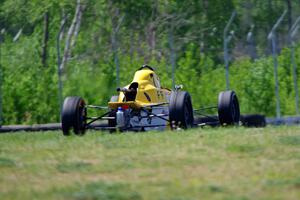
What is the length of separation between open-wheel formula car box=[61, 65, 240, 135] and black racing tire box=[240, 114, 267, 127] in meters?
2.93

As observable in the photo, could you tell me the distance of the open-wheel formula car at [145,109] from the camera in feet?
62.3

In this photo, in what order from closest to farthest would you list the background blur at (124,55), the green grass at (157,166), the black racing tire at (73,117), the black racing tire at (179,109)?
the green grass at (157,166), the black racing tire at (179,109), the black racing tire at (73,117), the background blur at (124,55)

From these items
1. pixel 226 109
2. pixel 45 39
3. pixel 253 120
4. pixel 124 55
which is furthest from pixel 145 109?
pixel 45 39

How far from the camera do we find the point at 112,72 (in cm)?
3070

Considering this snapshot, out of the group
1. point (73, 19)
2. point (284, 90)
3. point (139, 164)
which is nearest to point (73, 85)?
point (284, 90)

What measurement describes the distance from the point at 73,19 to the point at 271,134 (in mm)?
23102

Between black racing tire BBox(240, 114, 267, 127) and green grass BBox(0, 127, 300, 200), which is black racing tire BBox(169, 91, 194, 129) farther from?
black racing tire BBox(240, 114, 267, 127)

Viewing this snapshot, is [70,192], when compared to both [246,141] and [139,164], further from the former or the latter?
[246,141]

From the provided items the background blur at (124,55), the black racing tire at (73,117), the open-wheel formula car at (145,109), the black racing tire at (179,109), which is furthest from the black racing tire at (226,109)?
the background blur at (124,55)

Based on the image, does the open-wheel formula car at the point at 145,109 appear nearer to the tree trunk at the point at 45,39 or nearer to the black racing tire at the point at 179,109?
the black racing tire at the point at 179,109

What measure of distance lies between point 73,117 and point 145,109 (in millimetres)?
1857

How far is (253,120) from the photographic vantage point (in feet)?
79.2

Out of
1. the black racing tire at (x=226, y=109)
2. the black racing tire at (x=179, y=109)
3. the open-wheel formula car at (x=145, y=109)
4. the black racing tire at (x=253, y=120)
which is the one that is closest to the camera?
the black racing tire at (x=179, y=109)

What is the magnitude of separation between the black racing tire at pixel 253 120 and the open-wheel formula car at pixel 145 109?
293cm
